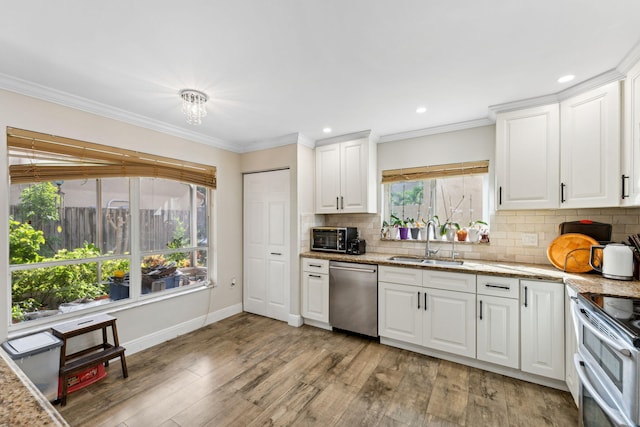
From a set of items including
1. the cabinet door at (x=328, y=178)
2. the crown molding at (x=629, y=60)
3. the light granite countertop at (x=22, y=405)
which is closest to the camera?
the light granite countertop at (x=22, y=405)

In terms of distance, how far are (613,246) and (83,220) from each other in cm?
438

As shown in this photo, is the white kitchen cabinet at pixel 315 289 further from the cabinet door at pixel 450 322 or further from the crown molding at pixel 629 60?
the crown molding at pixel 629 60

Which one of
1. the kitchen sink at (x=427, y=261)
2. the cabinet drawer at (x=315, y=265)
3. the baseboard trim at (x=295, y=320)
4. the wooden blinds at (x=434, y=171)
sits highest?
the wooden blinds at (x=434, y=171)

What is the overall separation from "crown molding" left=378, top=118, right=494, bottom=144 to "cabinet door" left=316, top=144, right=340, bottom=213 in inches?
25.3

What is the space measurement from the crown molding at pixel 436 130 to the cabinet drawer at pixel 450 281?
5.33 ft

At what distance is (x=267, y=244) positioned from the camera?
3.76m

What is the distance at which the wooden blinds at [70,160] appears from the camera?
7.00ft

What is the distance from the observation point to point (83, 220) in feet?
8.38

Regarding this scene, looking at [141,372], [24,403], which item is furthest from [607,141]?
[141,372]

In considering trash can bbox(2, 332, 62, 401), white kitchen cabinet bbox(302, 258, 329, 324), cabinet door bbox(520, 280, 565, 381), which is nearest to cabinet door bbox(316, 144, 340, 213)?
white kitchen cabinet bbox(302, 258, 329, 324)

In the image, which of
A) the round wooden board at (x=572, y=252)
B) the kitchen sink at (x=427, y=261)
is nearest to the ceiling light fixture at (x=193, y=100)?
the kitchen sink at (x=427, y=261)

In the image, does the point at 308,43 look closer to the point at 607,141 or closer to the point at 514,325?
the point at 607,141

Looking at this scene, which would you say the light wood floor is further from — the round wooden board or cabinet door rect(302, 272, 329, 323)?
the round wooden board

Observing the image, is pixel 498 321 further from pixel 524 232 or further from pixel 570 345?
pixel 524 232
